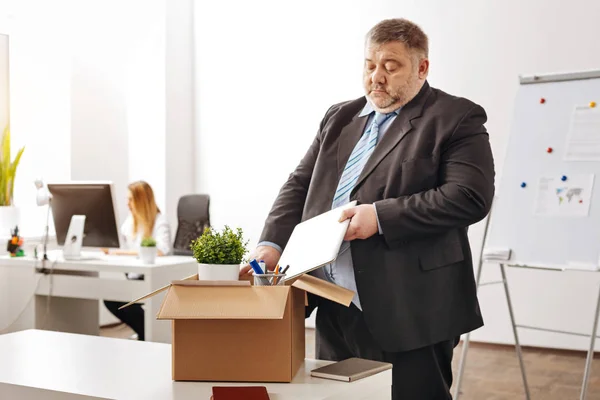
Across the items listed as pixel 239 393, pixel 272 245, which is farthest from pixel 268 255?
pixel 239 393

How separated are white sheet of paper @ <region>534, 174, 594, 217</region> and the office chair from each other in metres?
2.51

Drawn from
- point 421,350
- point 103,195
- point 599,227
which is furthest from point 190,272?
point 421,350

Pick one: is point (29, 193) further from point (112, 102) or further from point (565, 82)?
point (565, 82)

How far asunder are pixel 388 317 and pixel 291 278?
474 mm

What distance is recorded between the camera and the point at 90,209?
4.34 metres

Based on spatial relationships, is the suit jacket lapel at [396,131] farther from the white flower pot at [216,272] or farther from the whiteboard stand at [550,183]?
the whiteboard stand at [550,183]

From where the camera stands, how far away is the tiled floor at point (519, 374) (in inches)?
163

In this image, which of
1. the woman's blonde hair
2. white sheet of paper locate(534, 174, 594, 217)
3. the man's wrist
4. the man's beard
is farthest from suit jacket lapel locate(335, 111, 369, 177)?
the woman's blonde hair

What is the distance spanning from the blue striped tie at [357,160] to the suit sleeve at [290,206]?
Answer: 0.51 ft

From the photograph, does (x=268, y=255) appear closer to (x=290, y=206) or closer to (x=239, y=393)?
(x=290, y=206)

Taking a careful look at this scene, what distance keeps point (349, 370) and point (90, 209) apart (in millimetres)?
3126

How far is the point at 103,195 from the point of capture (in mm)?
4254

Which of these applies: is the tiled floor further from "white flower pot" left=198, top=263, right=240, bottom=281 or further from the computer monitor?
"white flower pot" left=198, top=263, right=240, bottom=281

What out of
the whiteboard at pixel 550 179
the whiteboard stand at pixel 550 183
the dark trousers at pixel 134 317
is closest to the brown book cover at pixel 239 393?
the whiteboard stand at pixel 550 183
